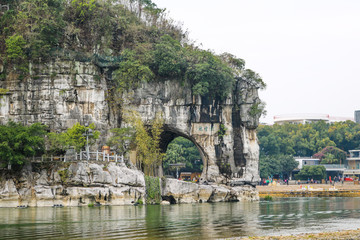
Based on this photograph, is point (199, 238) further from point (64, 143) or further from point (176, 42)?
point (176, 42)

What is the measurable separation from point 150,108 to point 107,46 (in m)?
6.26

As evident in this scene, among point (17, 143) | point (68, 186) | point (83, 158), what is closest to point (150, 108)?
point (83, 158)

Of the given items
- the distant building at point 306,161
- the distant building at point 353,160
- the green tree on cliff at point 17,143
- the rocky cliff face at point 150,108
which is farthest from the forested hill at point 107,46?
the distant building at point 353,160

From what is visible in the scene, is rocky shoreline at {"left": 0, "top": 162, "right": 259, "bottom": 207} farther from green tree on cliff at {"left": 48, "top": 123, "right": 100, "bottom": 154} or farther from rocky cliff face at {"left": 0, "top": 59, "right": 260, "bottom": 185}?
rocky cliff face at {"left": 0, "top": 59, "right": 260, "bottom": 185}

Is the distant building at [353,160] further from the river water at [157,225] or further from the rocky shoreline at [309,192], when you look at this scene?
the river water at [157,225]

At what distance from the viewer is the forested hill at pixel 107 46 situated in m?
42.9

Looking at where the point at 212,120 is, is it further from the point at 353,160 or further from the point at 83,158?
the point at 353,160

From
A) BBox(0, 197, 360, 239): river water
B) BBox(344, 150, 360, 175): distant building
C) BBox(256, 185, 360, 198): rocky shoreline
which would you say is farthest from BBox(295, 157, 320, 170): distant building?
BBox(0, 197, 360, 239): river water

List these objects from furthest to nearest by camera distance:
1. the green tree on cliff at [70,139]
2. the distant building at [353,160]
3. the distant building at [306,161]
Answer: the distant building at [353,160], the distant building at [306,161], the green tree on cliff at [70,139]

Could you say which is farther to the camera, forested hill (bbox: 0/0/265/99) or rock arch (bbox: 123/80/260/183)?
rock arch (bbox: 123/80/260/183)

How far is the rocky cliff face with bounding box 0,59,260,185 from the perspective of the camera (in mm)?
42812

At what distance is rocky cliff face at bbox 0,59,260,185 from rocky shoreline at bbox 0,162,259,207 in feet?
19.2

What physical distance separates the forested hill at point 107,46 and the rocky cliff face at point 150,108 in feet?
2.52

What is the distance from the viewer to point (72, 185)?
36.7 meters
